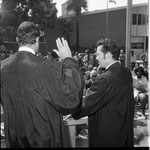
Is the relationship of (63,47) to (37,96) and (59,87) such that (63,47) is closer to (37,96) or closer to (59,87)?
(59,87)

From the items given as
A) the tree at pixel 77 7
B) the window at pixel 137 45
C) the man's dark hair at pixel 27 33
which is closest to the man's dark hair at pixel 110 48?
the man's dark hair at pixel 27 33

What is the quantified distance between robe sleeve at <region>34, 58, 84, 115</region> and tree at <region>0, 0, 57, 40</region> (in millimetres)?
21578

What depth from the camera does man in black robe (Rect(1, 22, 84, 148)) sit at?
1967 millimetres

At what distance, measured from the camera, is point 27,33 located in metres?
2.05

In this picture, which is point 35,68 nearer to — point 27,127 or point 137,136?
point 27,127

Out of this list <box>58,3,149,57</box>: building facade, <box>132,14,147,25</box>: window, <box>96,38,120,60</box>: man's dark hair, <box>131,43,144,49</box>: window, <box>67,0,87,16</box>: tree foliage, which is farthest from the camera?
<box>58,3,149,57</box>: building facade

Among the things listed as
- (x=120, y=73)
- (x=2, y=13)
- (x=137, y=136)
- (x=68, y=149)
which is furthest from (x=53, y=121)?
(x=2, y=13)

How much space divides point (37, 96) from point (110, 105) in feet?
2.63

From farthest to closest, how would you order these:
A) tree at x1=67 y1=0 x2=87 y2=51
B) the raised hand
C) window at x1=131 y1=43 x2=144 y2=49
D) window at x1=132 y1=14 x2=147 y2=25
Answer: window at x1=132 y1=14 x2=147 y2=25, window at x1=131 y1=43 x2=144 y2=49, tree at x1=67 y1=0 x2=87 y2=51, the raised hand

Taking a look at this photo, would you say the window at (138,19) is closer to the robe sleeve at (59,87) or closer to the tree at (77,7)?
the tree at (77,7)

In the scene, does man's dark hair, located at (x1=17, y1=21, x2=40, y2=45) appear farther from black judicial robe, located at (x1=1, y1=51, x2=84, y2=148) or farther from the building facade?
the building facade

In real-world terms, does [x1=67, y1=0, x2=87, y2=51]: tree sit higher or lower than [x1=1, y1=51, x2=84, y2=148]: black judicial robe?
higher

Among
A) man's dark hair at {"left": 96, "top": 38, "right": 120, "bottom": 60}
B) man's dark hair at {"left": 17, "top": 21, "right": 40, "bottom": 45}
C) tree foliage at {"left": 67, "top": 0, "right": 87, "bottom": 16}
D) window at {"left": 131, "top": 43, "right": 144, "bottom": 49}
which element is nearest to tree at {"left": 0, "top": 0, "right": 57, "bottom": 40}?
tree foliage at {"left": 67, "top": 0, "right": 87, "bottom": 16}

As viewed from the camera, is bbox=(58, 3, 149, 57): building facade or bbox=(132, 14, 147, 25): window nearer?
bbox=(132, 14, 147, 25): window
